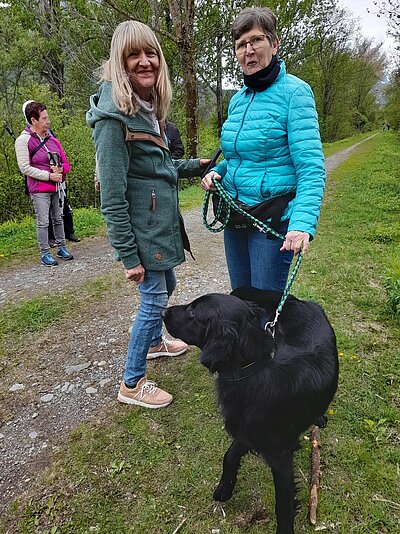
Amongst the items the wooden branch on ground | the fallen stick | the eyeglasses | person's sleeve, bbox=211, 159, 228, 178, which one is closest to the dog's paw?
the wooden branch on ground

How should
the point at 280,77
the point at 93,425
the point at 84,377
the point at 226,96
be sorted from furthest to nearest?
the point at 226,96 → the point at 84,377 → the point at 93,425 → the point at 280,77

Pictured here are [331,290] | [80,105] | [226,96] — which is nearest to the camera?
[331,290]

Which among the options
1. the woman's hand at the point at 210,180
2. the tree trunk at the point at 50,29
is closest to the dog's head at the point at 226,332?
the woman's hand at the point at 210,180

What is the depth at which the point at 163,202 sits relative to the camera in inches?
90.2

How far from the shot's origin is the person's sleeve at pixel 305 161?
1891 mm

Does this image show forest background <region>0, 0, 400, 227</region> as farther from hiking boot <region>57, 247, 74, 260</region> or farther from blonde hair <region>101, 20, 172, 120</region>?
hiking boot <region>57, 247, 74, 260</region>

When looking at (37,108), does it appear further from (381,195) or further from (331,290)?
(381,195)

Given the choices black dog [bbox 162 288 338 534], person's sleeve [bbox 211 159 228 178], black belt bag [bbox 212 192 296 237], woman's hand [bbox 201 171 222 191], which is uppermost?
person's sleeve [bbox 211 159 228 178]

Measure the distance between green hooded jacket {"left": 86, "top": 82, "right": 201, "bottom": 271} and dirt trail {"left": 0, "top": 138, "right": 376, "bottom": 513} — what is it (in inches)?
48.1

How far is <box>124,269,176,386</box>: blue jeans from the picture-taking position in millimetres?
2408

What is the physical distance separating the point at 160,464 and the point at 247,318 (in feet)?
3.48

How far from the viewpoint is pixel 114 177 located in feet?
6.50

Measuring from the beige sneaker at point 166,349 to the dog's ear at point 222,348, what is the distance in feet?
4.57

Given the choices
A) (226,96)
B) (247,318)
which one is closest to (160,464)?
(247,318)
